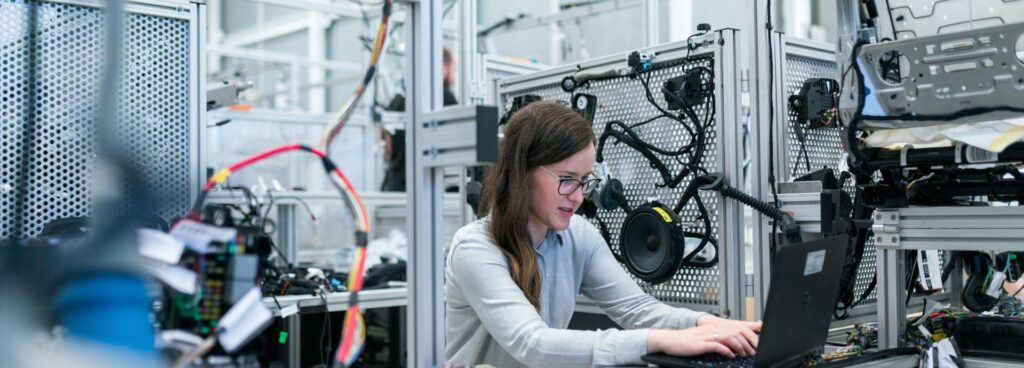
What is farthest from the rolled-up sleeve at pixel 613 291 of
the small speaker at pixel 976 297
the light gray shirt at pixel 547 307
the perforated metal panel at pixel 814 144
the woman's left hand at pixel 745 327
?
the small speaker at pixel 976 297

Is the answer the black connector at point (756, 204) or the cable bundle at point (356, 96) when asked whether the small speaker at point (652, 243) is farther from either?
the cable bundle at point (356, 96)

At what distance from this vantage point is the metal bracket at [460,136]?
Answer: 3.25 feet

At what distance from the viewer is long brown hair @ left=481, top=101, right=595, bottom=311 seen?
4.77 ft

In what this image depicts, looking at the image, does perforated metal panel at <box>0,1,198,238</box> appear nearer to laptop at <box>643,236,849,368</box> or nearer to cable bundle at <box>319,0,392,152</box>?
cable bundle at <box>319,0,392,152</box>

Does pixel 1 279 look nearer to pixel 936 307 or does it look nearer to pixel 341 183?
pixel 341 183

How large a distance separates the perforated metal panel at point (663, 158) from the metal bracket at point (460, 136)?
903 millimetres

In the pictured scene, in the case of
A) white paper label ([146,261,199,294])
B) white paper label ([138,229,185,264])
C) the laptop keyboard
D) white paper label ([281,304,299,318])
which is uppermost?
white paper label ([138,229,185,264])

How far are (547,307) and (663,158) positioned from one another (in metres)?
0.57

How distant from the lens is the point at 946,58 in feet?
4.33

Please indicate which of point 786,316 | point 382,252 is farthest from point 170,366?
point 382,252

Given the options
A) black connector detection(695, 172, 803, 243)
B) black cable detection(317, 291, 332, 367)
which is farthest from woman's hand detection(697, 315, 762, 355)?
black cable detection(317, 291, 332, 367)

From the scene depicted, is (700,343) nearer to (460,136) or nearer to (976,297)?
(460,136)

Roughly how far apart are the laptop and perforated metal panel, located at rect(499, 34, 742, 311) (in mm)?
472

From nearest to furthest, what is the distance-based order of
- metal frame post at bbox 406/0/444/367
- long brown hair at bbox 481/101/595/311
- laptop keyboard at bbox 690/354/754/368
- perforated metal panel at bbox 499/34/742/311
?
1. metal frame post at bbox 406/0/444/367
2. laptop keyboard at bbox 690/354/754/368
3. long brown hair at bbox 481/101/595/311
4. perforated metal panel at bbox 499/34/742/311
